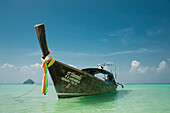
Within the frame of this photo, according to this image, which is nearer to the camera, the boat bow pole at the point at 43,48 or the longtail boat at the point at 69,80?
the boat bow pole at the point at 43,48

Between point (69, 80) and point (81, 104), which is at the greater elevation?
point (69, 80)

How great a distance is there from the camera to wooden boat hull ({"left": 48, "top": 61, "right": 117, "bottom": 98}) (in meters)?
7.17

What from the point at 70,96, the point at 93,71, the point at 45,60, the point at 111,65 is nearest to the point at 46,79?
the point at 45,60

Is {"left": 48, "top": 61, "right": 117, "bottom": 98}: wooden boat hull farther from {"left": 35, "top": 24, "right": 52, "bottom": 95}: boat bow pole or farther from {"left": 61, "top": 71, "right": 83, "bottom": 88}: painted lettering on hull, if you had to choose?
{"left": 35, "top": 24, "right": 52, "bottom": 95}: boat bow pole

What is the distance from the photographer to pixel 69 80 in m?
7.40

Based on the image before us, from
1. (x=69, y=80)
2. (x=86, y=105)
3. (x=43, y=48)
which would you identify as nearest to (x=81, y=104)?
(x=86, y=105)

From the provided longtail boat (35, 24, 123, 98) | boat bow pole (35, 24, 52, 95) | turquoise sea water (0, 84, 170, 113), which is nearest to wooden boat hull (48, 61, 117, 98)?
longtail boat (35, 24, 123, 98)

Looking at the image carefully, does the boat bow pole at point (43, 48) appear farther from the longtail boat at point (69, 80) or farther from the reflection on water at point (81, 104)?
the reflection on water at point (81, 104)

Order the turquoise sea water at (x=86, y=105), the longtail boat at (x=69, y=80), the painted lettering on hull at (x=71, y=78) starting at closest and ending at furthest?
the turquoise sea water at (x=86, y=105), the longtail boat at (x=69, y=80), the painted lettering on hull at (x=71, y=78)

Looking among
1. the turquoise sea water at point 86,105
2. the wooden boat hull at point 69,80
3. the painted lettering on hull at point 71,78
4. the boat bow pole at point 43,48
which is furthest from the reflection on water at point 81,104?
the boat bow pole at point 43,48

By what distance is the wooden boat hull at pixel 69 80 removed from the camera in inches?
282

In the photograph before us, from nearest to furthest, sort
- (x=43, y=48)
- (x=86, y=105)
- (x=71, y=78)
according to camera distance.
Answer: (x=43, y=48)
(x=86, y=105)
(x=71, y=78)

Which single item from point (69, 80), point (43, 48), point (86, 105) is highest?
point (43, 48)

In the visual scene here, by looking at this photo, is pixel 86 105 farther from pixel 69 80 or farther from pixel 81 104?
pixel 69 80
